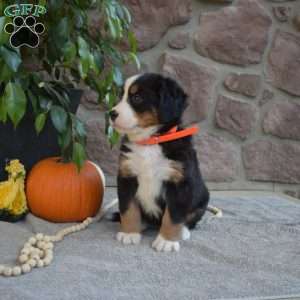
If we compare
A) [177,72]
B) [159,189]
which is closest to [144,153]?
[159,189]

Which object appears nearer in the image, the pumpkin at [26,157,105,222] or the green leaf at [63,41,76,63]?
the green leaf at [63,41,76,63]

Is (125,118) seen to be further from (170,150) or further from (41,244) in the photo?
(41,244)

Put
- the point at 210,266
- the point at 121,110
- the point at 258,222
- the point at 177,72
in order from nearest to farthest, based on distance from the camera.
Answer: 1. the point at 210,266
2. the point at 121,110
3. the point at 258,222
4. the point at 177,72

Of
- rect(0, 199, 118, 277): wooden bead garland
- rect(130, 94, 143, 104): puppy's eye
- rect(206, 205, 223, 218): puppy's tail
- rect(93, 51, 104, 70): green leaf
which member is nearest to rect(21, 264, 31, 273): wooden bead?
rect(0, 199, 118, 277): wooden bead garland

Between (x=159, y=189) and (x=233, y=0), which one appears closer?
(x=159, y=189)

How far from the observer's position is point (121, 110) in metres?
1.48

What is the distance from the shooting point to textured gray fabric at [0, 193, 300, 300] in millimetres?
1151

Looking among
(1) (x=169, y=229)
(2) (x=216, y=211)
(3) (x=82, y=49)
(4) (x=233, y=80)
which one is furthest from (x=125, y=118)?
(4) (x=233, y=80)

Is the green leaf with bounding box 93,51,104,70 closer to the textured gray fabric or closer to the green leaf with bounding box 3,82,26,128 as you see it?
the green leaf with bounding box 3,82,26,128

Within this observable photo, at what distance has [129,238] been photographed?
1521 millimetres

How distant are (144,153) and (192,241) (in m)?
0.34

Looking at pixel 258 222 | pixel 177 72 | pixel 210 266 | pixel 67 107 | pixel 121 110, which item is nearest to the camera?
pixel 210 266

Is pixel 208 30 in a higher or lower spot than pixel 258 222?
higher

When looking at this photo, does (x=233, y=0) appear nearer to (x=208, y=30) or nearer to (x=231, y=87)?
(x=208, y=30)
